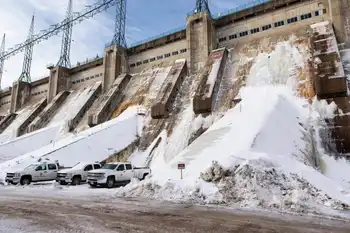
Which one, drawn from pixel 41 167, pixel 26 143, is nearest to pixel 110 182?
pixel 41 167

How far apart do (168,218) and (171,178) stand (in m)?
5.77

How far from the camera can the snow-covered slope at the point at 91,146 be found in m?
23.3

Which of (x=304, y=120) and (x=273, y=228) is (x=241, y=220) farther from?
(x=304, y=120)

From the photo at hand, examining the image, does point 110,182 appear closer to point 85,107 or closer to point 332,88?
point 332,88

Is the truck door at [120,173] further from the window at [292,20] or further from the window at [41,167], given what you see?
the window at [292,20]

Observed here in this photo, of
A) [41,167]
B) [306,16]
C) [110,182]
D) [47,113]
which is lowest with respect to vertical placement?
[110,182]

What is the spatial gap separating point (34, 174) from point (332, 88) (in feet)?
63.1

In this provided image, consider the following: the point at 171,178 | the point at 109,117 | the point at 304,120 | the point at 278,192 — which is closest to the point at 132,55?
the point at 109,117

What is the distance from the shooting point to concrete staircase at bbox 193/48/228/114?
77.7ft

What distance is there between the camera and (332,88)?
18953 mm

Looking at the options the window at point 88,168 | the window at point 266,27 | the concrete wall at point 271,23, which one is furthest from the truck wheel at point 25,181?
the window at point 266,27

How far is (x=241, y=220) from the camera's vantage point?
7.81m

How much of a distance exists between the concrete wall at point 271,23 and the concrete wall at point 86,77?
701 inches

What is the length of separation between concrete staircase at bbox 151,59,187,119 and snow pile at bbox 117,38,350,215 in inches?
211
